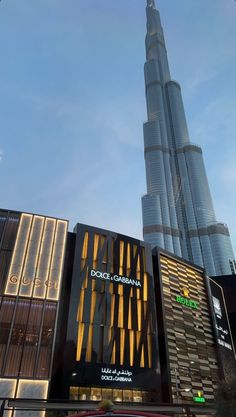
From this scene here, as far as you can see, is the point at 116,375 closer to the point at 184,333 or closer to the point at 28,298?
the point at 28,298

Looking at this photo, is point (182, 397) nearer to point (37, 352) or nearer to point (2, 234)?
point (37, 352)

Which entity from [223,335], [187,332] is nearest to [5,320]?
[187,332]

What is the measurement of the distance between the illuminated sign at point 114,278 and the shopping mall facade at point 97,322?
120 millimetres

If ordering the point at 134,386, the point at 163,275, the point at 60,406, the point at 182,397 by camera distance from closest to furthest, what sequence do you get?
1. the point at 60,406
2. the point at 134,386
3. the point at 182,397
4. the point at 163,275

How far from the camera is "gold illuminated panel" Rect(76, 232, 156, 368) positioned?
32.9 meters

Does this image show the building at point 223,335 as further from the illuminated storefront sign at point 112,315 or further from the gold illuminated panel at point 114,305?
the gold illuminated panel at point 114,305

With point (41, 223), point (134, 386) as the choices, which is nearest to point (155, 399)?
point (134, 386)

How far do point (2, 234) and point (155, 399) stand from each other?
23217 mm

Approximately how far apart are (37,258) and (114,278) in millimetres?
9810

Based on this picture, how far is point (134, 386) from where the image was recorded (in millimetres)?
32312

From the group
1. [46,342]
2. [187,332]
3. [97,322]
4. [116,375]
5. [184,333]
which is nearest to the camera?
[46,342]

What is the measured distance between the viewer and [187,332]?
4116 cm

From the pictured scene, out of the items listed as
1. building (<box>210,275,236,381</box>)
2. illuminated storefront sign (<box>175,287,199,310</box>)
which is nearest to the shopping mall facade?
illuminated storefront sign (<box>175,287,199,310</box>)

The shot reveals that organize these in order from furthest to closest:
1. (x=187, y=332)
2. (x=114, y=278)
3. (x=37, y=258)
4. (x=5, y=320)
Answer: (x=187, y=332) < (x=114, y=278) < (x=37, y=258) < (x=5, y=320)
